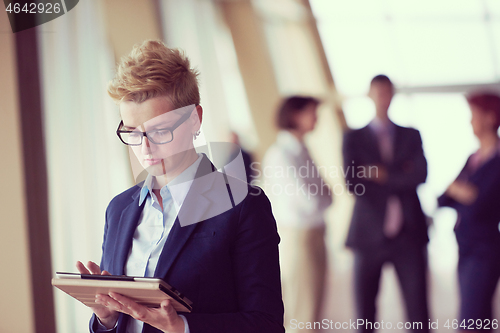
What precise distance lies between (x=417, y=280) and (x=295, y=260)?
794 mm

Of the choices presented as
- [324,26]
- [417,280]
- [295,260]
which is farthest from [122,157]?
[417,280]

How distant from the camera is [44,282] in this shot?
2.86m

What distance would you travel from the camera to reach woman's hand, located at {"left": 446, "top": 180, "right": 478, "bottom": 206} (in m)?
2.77

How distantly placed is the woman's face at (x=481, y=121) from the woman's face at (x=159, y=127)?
2367 mm

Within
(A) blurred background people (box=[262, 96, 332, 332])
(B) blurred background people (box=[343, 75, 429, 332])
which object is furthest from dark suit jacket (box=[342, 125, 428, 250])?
(A) blurred background people (box=[262, 96, 332, 332])

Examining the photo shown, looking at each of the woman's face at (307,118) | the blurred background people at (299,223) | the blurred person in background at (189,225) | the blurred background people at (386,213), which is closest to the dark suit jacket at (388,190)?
the blurred background people at (386,213)

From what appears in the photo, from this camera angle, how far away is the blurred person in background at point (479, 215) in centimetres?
272

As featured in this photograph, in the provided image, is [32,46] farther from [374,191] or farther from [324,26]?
[374,191]

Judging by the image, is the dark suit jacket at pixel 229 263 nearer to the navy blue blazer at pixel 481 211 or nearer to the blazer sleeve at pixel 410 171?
the blazer sleeve at pixel 410 171

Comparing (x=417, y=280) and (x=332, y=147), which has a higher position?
(x=332, y=147)

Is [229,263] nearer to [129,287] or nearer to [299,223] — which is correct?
[129,287]

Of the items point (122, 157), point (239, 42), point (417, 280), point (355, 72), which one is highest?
point (239, 42)

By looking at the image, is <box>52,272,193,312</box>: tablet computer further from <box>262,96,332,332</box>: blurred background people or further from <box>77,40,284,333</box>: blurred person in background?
<box>262,96,332,332</box>: blurred background people

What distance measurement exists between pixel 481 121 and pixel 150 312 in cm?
268
